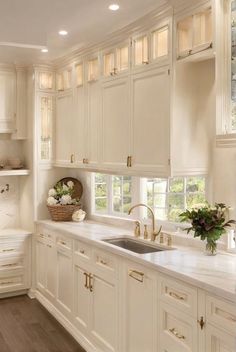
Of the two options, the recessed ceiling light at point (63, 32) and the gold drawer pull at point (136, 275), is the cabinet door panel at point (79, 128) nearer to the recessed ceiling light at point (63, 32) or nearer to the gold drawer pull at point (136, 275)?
the recessed ceiling light at point (63, 32)

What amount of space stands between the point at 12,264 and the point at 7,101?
6.29 ft

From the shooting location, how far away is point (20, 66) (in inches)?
191

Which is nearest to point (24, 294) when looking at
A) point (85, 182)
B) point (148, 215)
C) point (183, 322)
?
point (85, 182)

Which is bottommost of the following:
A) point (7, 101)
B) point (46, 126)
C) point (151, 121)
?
point (151, 121)

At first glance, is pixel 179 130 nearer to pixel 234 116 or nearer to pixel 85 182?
pixel 234 116

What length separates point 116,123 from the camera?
3.73 meters

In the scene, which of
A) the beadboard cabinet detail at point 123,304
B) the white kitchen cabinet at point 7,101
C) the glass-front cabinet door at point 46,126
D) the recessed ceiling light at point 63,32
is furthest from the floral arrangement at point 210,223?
the white kitchen cabinet at point 7,101

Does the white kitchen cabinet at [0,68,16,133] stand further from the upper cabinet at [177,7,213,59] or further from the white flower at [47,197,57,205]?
the upper cabinet at [177,7,213,59]


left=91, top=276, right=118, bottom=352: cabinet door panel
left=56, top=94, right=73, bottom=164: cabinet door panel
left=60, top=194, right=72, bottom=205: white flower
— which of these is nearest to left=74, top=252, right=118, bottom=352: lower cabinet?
left=91, top=276, right=118, bottom=352: cabinet door panel

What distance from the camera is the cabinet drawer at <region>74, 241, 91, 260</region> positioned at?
357 cm

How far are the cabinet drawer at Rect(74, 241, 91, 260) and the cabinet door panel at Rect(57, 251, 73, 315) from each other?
204 millimetres

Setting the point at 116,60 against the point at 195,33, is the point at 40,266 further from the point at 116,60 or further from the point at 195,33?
the point at 195,33

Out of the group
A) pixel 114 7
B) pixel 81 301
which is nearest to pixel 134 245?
pixel 81 301

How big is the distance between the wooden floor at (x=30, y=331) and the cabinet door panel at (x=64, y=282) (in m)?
0.21
